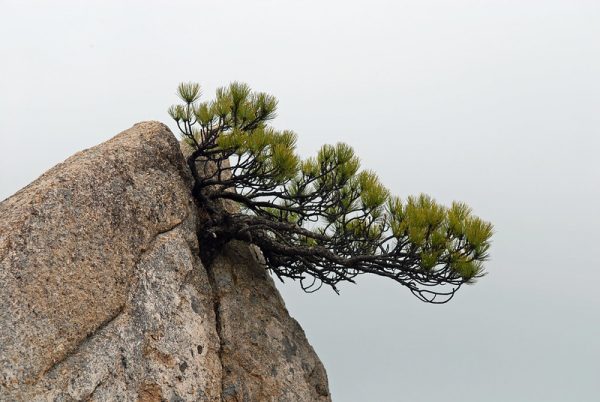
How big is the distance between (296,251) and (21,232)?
3.99 meters

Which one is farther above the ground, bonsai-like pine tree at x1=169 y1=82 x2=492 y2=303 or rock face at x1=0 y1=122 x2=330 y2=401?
bonsai-like pine tree at x1=169 y1=82 x2=492 y2=303

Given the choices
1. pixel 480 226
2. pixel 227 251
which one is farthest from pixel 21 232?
pixel 480 226

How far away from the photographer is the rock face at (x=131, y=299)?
7988mm

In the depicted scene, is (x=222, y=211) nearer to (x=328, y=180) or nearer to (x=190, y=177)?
(x=190, y=177)

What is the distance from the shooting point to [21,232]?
821 centimetres

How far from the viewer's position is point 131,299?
354 inches

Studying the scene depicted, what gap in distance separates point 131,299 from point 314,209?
3.13 m

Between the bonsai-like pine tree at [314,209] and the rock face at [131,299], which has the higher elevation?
the bonsai-like pine tree at [314,209]

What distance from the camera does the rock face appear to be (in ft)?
26.2

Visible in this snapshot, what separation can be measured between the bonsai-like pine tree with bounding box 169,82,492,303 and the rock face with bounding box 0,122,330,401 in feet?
1.50

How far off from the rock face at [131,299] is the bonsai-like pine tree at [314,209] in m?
0.46

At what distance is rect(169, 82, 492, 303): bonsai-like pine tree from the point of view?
32.8 feet

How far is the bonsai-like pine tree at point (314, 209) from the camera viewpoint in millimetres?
9992

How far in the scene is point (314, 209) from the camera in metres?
11.0
